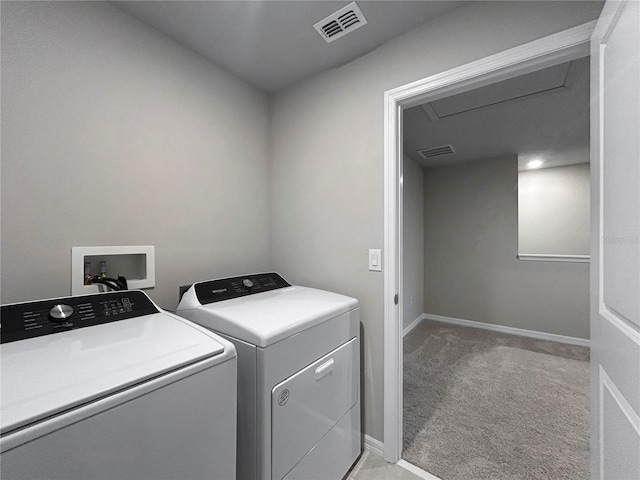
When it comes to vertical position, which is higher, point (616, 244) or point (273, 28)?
point (273, 28)

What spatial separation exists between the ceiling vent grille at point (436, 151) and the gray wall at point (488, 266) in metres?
0.60

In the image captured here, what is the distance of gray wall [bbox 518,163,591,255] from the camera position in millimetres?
3559

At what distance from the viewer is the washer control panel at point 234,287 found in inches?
53.2

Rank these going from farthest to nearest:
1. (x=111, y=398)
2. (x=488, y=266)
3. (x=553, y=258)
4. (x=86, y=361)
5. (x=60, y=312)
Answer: (x=488, y=266) → (x=553, y=258) → (x=60, y=312) → (x=86, y=361) → (x=111, y=398)

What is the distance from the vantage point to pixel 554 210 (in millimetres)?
3746

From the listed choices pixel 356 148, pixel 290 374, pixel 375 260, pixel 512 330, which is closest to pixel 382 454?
pixel 290 374

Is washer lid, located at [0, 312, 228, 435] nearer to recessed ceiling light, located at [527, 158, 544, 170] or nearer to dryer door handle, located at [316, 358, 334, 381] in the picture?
dryer door handle, located at [316, 358, 334, 381]

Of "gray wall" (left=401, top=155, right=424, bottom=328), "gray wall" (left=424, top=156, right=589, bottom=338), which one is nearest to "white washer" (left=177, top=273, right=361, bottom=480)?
"gray wall" (left=401, top=155, right=424, bottom=328)

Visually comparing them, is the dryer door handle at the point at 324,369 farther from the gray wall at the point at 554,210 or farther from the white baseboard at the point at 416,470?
the gray wall at the point at 554,210

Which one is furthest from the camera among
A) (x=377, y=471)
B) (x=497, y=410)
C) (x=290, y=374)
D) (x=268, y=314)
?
(x=497, y=410)

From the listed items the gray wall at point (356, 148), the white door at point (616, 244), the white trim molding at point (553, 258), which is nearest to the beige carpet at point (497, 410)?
the gray wall at point (356, 148)

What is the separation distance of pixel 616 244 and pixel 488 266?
132 inches

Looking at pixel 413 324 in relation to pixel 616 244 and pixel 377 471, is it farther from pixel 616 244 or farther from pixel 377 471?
pixel 616 244

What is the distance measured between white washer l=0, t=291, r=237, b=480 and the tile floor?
93 cm
